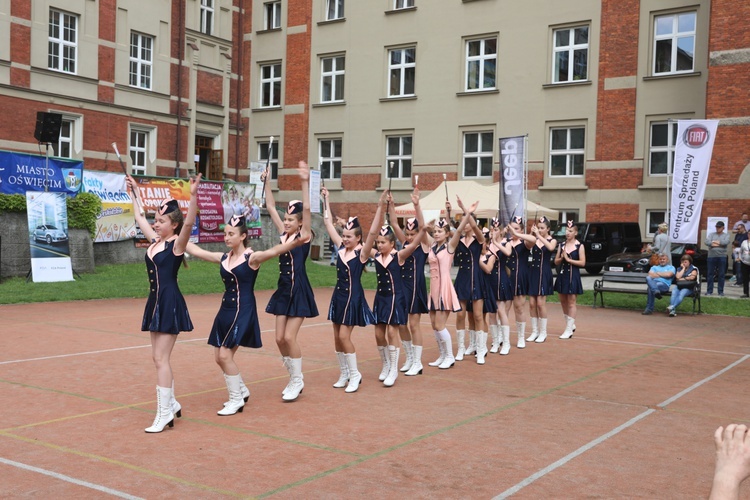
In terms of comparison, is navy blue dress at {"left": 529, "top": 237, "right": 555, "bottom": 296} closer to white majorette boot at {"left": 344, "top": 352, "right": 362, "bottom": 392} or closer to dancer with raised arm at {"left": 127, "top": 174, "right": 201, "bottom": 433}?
white majorette boot at {"left": 344, "top": 352, "right": 362, "bottom": 392}

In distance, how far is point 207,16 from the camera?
39.0 m

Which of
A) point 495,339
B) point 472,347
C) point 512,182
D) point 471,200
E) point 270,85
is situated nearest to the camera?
point 472,347

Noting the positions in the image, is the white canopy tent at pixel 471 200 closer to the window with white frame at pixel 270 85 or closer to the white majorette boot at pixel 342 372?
the window with white frame at pixel 270 85

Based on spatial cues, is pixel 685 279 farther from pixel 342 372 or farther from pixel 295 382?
pixel 295 382

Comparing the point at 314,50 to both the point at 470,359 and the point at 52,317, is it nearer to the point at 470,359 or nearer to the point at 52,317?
the point at 52,317

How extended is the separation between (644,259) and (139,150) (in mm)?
22242

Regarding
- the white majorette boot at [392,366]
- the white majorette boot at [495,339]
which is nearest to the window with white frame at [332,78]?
the white majorette boot at [495,339]

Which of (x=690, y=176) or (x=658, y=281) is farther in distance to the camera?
(x=690, y=176)

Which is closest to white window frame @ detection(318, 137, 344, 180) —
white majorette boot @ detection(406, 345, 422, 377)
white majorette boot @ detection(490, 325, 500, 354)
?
white majorette boot @ detection(490, 325, 500, 354)

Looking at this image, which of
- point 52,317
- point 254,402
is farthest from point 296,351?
point 52,317

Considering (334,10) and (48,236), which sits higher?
(334,10)

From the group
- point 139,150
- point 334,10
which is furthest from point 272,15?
point 139,150

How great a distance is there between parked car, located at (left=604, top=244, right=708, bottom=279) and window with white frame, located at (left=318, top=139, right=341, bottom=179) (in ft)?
51.3

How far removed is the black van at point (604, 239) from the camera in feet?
94.7
